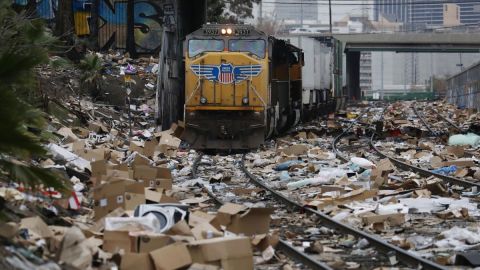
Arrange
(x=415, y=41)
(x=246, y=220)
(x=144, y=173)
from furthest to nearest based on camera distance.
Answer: (x=415, y=41) → (x=144, y=173) → (x=246, y=220)

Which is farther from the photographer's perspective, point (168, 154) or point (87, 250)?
point (168, 154)

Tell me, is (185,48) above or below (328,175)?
above

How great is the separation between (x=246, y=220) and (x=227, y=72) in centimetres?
1221

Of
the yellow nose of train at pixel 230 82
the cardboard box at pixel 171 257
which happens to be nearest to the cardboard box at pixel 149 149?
the yellow nose of train at pixel 230 82

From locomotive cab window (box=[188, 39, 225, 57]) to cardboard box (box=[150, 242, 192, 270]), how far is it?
1454 centimetres

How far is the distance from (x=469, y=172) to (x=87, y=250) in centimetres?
1090

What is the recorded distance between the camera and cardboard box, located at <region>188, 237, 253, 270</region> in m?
7.59

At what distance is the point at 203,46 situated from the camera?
2172 centimetres

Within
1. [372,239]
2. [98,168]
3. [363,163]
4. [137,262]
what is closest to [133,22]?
[363,163]

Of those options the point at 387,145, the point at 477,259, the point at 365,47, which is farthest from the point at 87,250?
the point at 365,47

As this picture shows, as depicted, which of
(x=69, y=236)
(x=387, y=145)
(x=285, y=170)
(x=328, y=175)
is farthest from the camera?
(x=387, y=145)

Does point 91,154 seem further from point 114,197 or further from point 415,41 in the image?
point 415,41

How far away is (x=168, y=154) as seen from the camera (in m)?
20.0

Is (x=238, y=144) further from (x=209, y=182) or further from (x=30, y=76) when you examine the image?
(x=30, y=76)
